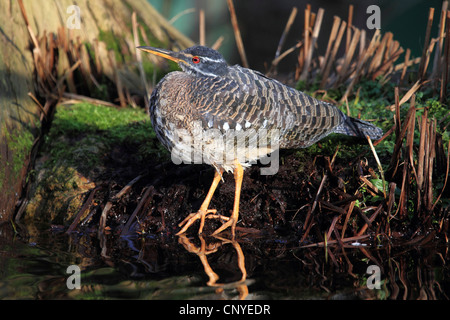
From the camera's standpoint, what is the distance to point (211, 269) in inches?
132

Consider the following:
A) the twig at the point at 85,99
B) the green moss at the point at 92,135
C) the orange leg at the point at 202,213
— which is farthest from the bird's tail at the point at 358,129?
the twig at the point at 85,99

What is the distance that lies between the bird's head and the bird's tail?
4.29 feet

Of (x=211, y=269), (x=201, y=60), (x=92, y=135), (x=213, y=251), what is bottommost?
(x=211, y=269)

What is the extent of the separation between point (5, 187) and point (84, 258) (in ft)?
5.60

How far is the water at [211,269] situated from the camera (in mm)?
2932

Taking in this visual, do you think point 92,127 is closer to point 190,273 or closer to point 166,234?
point 166,234

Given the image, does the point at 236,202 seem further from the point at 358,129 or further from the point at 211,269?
the point at 358,129

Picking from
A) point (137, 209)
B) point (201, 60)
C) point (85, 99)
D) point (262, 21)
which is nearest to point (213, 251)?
point (137, 209)

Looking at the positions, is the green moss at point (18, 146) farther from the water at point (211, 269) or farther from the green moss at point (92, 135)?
the water at point (211, 269)

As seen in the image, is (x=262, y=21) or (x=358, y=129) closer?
(x=358, y=129)

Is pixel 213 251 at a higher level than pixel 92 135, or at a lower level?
lower

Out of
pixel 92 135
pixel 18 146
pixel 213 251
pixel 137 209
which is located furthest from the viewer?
pixel 92 135

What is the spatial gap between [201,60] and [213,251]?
68.5 inches

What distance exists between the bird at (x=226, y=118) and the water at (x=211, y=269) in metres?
0.59
